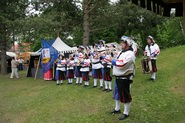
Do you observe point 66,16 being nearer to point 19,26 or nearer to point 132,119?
point 19,26

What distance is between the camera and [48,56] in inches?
626

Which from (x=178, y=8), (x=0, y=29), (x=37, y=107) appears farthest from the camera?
(x=0, y=29)

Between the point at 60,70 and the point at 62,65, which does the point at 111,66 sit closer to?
the point at 62,65

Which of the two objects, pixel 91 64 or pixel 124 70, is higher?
pixel 91 64

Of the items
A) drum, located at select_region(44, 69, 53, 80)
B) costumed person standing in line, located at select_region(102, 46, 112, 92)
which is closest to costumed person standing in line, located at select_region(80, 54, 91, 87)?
costumed person standing in line, located at select_region(102, 46, 112, 92)

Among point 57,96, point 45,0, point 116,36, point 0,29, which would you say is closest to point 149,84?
point 57,96

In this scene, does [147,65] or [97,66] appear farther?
[147,65]

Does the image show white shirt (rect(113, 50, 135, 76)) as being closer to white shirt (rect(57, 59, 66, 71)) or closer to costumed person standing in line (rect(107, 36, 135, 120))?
costumed person standing in line (rect(107, 36, 135, 120))

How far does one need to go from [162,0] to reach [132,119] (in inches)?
119

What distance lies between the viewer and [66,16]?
19234mm

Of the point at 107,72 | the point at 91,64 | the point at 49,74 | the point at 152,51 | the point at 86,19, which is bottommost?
the point at 49,74

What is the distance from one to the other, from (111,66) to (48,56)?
6215 mm

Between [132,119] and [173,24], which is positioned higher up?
[173,24]

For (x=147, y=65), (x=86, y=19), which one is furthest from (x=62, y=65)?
(x=86, y=19)
